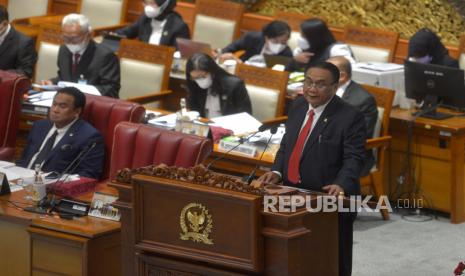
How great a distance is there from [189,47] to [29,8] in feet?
11.2

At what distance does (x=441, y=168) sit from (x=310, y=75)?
2646 mm

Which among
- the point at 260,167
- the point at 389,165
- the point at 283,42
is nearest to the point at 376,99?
the point at 389,165

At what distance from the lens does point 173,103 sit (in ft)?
29.5

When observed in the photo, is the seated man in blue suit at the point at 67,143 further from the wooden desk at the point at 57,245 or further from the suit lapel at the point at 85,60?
the suit lapel at the point at 85,60

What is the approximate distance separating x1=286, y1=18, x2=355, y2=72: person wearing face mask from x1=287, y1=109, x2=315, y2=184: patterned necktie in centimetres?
354

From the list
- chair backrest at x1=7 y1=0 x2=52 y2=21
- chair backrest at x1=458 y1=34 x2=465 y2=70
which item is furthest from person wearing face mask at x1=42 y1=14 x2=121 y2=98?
chair backrest at x1=7 y1=0 x2=52 y2=21

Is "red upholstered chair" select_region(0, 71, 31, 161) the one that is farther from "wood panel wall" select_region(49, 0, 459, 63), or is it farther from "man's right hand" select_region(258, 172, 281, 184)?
"wood panel wall" select_region(49, 0, 459, 63)

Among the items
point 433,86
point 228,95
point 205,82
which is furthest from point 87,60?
point 433,86

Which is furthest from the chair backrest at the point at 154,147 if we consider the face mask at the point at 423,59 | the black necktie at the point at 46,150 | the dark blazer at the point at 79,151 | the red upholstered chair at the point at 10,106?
the face mask at the point at 423,59

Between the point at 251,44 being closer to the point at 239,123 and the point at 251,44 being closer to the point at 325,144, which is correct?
the point at 239,123

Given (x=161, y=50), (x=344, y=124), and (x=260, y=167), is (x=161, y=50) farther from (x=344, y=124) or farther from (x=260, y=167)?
(x=344, y=124)

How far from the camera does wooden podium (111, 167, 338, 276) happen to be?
154 inches

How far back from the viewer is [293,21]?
10070 mm

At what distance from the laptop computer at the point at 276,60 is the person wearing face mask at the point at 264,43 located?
0.38 m
